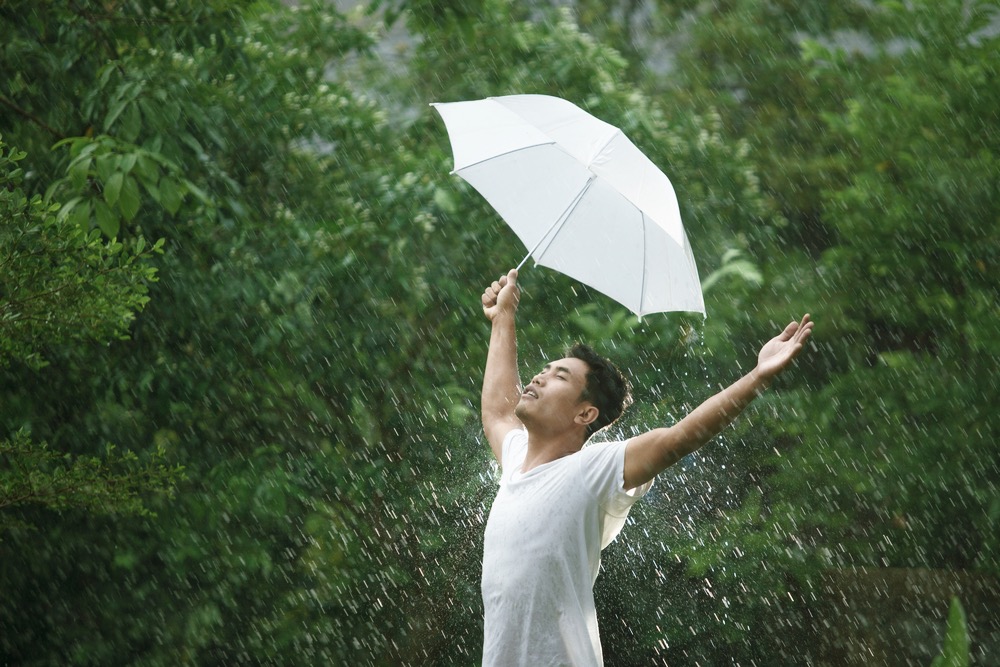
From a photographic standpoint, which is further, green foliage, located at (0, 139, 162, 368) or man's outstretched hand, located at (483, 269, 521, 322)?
man's outstretched hand, located at (483, 269, 521, 322)

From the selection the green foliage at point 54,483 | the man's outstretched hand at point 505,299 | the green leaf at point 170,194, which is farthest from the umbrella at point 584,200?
the green foliage at point 54,483

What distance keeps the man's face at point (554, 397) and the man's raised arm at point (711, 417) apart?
0.29m

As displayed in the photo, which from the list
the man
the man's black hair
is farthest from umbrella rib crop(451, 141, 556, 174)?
the man

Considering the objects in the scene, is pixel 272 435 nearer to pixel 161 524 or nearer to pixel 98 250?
pixel 161 524

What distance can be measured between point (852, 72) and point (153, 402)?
312cm

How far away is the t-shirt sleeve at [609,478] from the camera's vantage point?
247 centimetres

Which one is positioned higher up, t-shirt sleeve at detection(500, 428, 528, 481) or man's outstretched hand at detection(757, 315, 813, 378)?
man's outstretched hand at detection(757, 315, 813, 378)

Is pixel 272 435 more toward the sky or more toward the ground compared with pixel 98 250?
more toward the ground

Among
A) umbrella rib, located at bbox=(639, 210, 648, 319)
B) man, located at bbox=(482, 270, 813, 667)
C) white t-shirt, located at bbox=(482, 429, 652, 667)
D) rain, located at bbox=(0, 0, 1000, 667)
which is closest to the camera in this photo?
man, located at bbox=(482, 270, 813, 667)

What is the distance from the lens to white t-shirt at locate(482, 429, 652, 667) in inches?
96.0

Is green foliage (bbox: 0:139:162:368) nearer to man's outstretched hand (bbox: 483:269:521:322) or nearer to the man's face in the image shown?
man's outstretched hand (bbox: 483:269:521:322)

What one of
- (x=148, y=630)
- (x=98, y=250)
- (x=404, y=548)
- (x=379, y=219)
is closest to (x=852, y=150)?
(x=379, y=219)

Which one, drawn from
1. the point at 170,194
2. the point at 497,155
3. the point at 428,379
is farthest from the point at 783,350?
the point at 428,379

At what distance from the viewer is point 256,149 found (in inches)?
189
